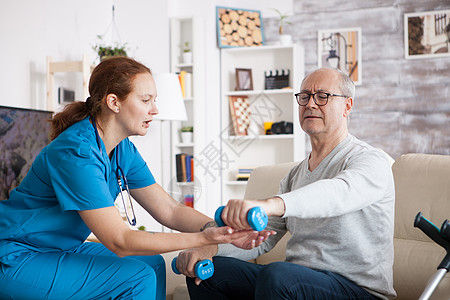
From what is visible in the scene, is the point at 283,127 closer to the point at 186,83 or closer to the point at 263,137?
the point at 263,137

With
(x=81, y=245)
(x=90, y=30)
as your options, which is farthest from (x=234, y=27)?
(x=81, y=245)

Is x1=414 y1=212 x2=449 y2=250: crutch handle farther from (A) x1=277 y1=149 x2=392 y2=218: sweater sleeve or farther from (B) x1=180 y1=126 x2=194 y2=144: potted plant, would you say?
(B) x1=180 y1=126 x2=194 y2=144: potted plant

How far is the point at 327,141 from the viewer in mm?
1885

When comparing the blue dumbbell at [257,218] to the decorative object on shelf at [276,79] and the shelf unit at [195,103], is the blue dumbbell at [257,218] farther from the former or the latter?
the decorative object on shelf at [276,79]

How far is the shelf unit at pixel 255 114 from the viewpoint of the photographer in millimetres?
5086

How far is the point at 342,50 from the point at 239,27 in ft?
3.43

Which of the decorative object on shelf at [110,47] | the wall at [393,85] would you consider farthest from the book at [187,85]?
the wall at [393,85]

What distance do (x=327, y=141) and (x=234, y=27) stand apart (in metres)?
3.48

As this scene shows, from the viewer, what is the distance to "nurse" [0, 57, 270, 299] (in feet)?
4.91

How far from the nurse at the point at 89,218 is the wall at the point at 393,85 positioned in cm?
351

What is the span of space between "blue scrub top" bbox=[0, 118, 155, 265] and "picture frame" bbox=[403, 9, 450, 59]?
12.7 ft

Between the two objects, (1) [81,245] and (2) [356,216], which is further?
(1) [81,245]

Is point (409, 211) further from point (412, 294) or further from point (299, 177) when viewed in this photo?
point (299, 177)

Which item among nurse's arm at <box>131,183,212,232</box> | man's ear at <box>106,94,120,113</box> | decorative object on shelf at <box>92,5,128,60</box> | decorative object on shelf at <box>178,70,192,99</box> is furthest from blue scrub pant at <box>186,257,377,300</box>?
decorative object on shelf at <box>178,70,192,99</box>
